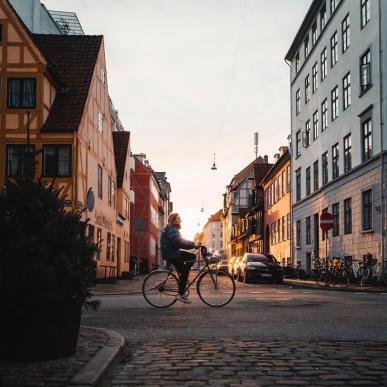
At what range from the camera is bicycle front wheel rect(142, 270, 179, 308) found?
41.1 ft

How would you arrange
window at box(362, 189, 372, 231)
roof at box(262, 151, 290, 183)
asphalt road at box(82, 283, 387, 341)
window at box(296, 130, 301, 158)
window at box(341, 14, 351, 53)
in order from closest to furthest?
asphalt road at box(82, 283, 387, 341)
window at box(362, 189, 372, 231)
window at box(341, 14, 351, 53)
window at box(296, 130, 301, 158)
roof at box(262, 151, 290, 183)

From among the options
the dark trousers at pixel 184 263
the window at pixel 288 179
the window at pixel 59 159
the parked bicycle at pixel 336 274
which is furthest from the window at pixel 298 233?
the dark trousers at pixel 184 263

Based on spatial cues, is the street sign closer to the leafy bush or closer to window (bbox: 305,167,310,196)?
window (bbox: 305,167,310,196)

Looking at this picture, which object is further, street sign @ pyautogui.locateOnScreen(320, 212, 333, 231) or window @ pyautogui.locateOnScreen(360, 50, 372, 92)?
window @ pyautogui.locateOnScreen(360, 50, 372, 92)

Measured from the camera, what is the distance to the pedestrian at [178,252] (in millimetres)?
12352

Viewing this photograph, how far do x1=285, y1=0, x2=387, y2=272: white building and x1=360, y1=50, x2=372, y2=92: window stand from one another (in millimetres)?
44

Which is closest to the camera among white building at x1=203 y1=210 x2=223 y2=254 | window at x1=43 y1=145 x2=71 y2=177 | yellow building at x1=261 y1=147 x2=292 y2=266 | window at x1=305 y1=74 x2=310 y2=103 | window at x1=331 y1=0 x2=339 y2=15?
window at x1=43 y1=145 x2=71 y2=177

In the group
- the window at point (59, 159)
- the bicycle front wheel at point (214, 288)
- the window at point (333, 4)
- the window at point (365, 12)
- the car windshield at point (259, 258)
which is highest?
the window at point (333, 4)

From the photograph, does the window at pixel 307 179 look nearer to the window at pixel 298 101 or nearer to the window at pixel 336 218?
the window at pixel 298 101

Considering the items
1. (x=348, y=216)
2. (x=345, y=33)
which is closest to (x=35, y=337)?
(x=348, y=216)

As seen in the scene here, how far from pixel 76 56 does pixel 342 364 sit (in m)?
28.0

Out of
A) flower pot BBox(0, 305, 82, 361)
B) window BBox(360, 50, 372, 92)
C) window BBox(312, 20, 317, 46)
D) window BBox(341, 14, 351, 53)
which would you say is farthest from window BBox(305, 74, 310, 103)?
flower pot BBox(0, 305, 82, 361)

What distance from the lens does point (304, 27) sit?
143 feet

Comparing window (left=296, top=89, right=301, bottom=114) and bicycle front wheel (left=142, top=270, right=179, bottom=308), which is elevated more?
window (left=296, top=89, right=301, bottom=114)
